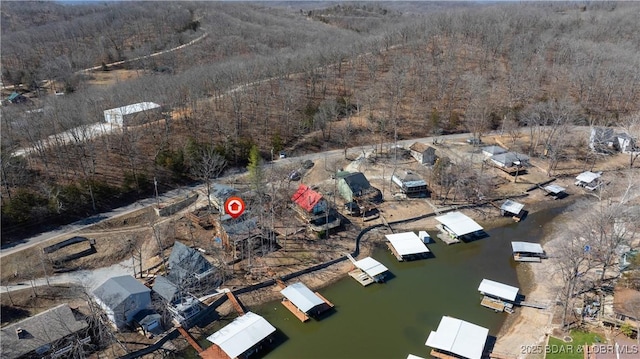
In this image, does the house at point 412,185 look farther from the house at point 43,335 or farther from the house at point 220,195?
the house at point 43,335

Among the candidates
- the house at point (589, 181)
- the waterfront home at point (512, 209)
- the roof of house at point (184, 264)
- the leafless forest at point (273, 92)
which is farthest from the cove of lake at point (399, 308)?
the leafless forest at point (273, 92)

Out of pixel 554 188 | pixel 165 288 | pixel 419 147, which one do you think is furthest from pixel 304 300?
pixel 554 188

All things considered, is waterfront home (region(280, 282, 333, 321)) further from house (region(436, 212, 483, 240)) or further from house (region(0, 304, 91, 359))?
house (region(436, 212, 483, 240))

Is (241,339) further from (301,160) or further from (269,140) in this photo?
(269,140)

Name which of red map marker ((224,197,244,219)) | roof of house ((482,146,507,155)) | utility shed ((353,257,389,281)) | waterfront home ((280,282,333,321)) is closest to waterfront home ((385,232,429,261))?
utility shed ((353,257,389,281))

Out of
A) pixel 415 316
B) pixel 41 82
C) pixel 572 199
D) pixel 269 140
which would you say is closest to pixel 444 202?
pixel 572 199
